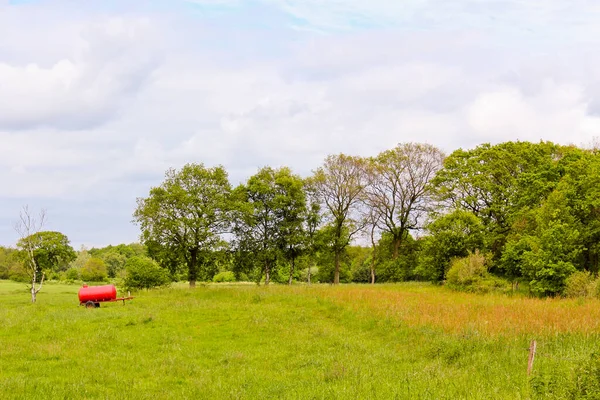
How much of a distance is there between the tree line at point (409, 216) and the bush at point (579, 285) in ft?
3.84

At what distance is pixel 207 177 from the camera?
171ft

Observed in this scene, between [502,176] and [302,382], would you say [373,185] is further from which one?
[302,382]

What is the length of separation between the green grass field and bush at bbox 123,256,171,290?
18926 millimetres

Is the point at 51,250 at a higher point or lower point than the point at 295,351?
higher

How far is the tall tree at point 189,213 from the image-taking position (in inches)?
1908

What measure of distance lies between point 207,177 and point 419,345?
39.2 meters

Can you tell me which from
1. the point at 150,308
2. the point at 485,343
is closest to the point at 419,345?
the point at 485,343

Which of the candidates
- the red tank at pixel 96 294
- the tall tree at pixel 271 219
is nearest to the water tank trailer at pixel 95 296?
the red tank at pixel 96 294

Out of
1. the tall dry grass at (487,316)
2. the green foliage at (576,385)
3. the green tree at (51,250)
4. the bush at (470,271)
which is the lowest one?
the tall dry grass at (487,316)

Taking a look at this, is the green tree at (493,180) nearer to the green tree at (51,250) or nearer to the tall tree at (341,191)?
the tall tree at (341,191)

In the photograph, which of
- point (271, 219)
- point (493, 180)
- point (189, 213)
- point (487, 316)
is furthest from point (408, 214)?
point (487, 316)

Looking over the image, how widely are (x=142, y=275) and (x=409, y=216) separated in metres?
34.2

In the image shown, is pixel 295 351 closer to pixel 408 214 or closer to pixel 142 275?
pixel 142 275

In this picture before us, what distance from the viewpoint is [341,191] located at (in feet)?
196
